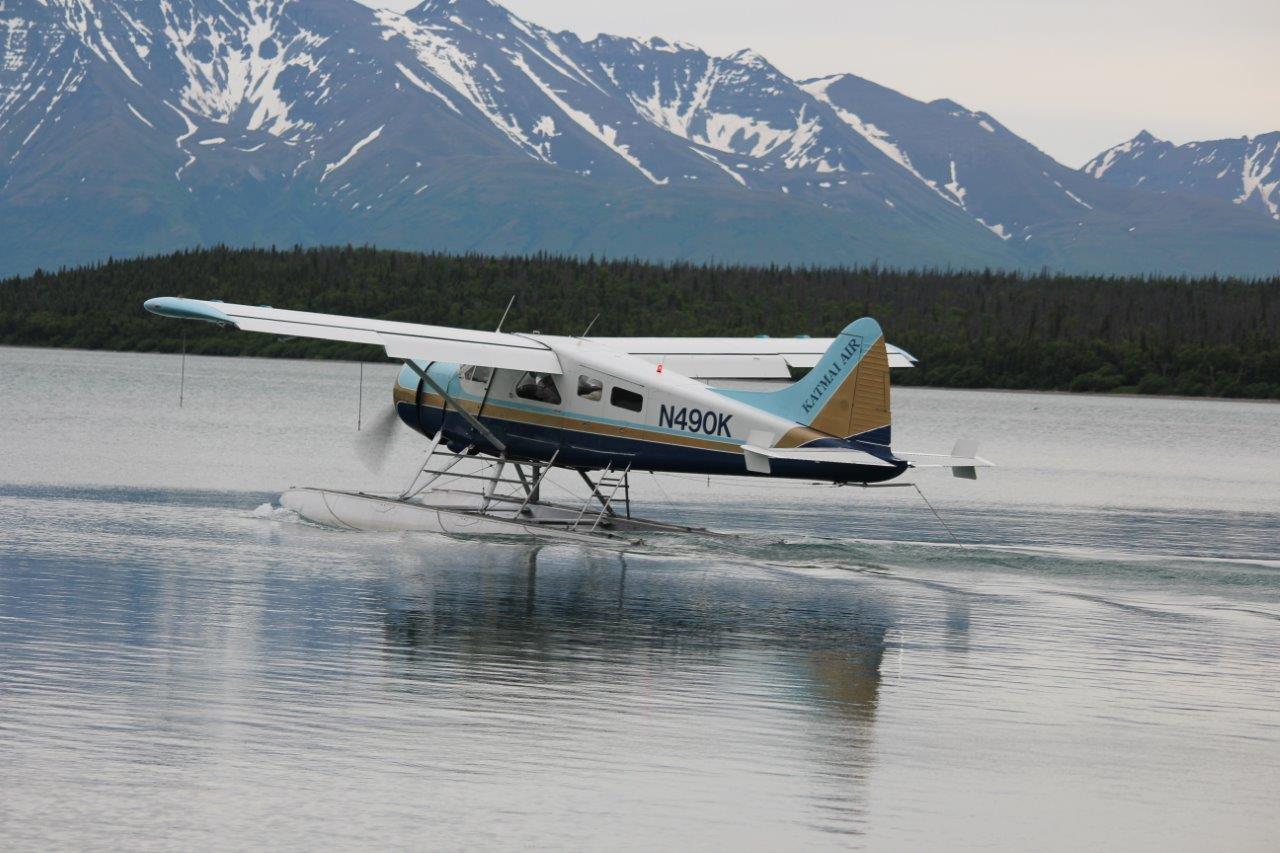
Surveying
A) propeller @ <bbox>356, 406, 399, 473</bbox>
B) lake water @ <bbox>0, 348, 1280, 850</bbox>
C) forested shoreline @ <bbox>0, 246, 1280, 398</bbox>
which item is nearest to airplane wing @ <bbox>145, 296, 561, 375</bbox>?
propeller @ <bbox>356, 406, 399, 473</bbox>

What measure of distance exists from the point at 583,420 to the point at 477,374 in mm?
1431

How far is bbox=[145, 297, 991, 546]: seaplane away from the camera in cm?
1666

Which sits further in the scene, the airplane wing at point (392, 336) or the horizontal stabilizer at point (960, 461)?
the airplane wing at point (392, 336)

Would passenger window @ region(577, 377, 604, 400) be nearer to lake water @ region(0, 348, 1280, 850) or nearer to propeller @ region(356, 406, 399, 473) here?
lake water @ region(0, 348, 1280, 850)

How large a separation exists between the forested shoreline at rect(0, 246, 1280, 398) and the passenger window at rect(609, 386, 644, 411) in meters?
69.0

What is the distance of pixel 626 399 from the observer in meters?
17.5

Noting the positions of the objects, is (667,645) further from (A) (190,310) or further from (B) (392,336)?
(A) (190,310)

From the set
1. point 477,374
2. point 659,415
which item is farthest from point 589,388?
point 477,374

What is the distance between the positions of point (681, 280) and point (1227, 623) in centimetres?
11107

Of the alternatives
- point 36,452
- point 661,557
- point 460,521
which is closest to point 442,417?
point 460,521

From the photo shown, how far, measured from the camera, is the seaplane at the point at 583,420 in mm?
16656

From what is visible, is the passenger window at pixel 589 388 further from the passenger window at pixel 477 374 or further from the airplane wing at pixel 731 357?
the airplane wing at pixel 731 357

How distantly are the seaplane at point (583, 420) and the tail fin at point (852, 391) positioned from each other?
12 mm

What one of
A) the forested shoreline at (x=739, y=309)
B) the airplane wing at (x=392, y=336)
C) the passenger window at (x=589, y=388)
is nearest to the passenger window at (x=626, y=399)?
the passenger window at (x=589, y=388)
